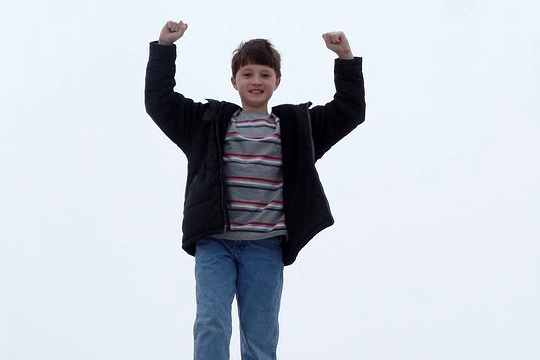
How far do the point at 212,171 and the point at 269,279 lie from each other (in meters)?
0.57

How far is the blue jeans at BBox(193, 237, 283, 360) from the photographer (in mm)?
3449

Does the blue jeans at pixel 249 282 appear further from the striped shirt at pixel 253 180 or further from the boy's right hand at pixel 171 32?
the boy's right hand at pixel 171 32

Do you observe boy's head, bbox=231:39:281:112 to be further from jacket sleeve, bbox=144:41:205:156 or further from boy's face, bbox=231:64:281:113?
jacket sleeve, bbox=144:41:205:156

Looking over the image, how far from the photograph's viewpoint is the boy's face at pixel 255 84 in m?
3.86

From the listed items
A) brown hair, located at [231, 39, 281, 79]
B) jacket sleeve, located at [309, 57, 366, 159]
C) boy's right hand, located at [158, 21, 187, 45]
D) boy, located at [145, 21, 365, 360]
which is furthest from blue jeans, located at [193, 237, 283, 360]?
boy's right hand, located at [158, 21, 187, 45]

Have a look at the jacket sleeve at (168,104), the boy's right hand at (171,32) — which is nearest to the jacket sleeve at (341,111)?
the jacket sleeve at (168,104)

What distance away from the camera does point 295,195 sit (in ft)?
11.9

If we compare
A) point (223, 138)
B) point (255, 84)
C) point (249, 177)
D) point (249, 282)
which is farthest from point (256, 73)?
point (249, 282)

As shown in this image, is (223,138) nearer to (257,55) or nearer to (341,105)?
(257,55)

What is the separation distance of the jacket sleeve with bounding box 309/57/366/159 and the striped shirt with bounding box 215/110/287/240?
223 millimetres

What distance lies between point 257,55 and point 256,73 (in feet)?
0.31

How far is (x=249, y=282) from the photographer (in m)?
3.54

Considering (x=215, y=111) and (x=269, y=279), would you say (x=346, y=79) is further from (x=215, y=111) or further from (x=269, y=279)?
(x=269, y=279)

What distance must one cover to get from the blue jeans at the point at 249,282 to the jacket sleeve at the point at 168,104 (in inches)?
23.0
